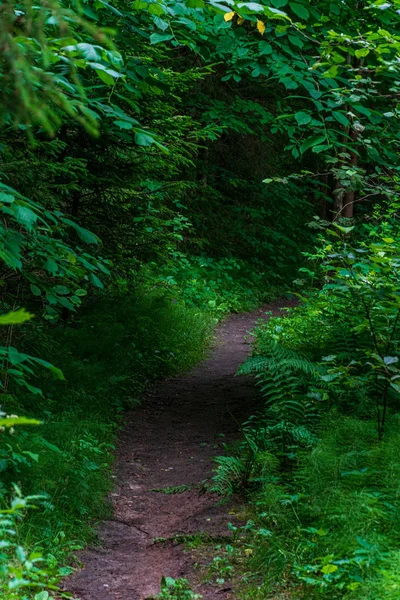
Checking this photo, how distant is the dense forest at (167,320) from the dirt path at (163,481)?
144mm

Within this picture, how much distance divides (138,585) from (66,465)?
142 cm

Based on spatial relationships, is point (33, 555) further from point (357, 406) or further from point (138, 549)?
point (357, 406)

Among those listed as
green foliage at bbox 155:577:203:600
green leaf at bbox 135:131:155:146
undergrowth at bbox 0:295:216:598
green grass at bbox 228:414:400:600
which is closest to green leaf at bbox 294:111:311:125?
green leaf at bbox 135:131:155:146

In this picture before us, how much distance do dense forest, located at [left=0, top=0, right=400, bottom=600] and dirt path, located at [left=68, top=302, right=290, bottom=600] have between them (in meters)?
0.14

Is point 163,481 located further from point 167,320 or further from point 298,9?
point 167,320

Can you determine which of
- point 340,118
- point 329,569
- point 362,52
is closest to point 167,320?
point 340,118

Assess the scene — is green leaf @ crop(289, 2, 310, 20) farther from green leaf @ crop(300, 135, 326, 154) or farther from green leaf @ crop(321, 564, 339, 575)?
green leaf @ crop(321, 564, 339, 575)

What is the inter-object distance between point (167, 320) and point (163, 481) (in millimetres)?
5221

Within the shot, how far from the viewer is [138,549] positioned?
4.85 m

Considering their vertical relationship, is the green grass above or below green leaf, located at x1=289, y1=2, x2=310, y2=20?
below

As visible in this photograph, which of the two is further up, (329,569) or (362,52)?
(362,52)

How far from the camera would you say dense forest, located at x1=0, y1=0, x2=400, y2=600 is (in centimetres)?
366

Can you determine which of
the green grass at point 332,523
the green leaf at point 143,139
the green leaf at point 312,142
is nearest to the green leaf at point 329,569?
the green grass at point 332,523

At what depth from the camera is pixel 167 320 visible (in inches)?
440
